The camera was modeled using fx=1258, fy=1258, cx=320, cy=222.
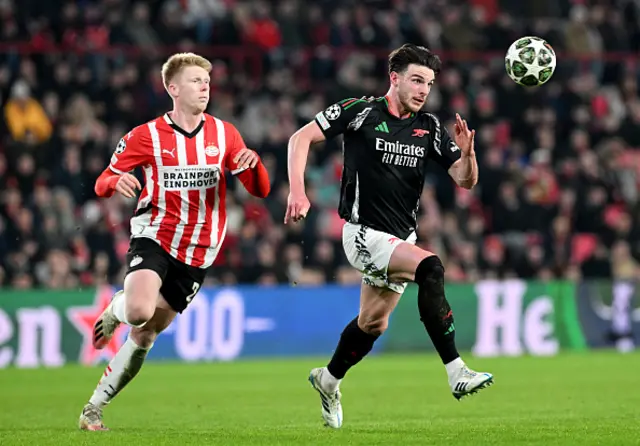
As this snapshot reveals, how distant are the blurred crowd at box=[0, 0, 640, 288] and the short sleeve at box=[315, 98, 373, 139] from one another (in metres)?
8.78

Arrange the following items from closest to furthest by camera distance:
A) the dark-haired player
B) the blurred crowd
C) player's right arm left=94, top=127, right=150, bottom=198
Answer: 1. the dark-haired player
2. player's right arm left=94, top=127, right=150, bottom=198
3. the blurred crowd

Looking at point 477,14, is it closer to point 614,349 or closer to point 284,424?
point 614,349

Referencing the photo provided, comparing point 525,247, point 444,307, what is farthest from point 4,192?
point 444,307

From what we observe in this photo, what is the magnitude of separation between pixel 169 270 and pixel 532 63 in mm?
2849

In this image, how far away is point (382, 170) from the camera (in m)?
8.10

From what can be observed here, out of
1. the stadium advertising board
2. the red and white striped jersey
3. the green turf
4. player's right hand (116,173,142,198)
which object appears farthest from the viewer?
the stadium advertising board

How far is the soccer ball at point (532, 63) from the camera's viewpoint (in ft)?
28.2

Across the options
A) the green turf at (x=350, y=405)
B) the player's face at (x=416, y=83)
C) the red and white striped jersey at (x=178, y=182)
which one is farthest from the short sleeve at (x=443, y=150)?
the green turf at (x=350, y=405)

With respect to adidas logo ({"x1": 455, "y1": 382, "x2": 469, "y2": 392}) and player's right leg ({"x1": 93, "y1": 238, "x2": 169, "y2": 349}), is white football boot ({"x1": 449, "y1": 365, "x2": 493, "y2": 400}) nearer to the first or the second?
adidas logo ({"x1": 455, "y1": 382, "x2": 469, "y2": 392})

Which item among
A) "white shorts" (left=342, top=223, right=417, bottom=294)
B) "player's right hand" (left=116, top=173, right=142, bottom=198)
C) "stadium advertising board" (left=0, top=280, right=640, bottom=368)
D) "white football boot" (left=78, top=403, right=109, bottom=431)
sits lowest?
"stadium advertising board" (left=0, top=280, right=640, bottom=368)

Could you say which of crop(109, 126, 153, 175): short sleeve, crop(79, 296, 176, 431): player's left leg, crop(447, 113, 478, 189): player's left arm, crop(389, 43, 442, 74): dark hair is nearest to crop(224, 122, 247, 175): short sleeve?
crop(109, 126, 153, 175): short sleeve

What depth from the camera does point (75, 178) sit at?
1711 centimetres

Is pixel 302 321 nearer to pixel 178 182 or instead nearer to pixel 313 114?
pixel 313 114

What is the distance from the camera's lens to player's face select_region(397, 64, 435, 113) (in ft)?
26.2
